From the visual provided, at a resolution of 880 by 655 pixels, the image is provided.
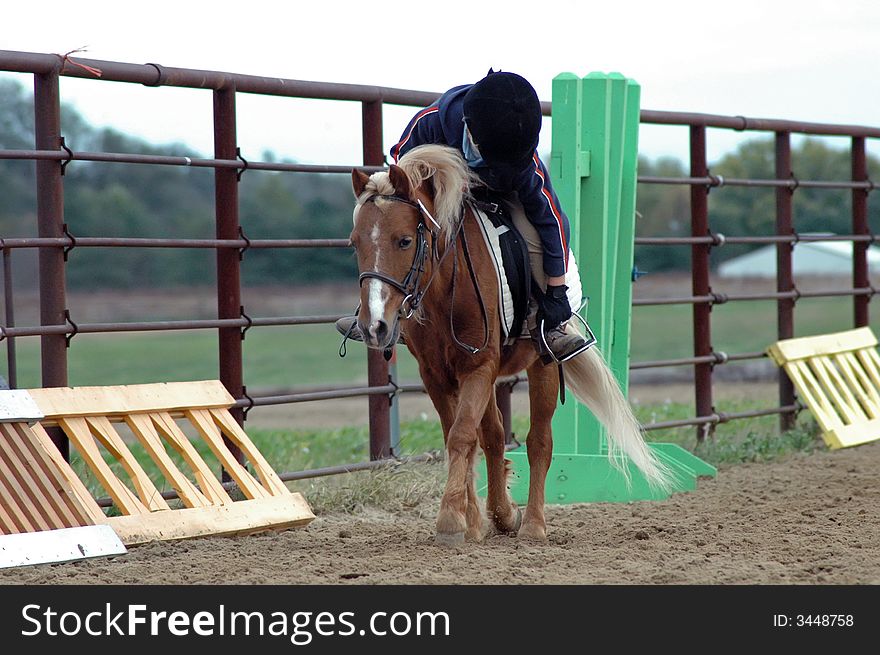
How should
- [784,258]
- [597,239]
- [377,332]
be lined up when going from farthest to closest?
[784,258]
[597,239]
[377,332]

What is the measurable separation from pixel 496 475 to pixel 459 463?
21.1 inches

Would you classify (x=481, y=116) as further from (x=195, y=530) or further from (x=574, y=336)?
(x=195, y=530)

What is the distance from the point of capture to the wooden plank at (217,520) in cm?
365

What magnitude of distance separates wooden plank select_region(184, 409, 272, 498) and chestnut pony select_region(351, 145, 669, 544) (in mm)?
790

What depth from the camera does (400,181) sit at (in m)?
3.36

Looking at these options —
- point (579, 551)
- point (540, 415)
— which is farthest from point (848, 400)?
point (579, 551)

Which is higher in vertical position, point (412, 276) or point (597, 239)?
point (597, 239)

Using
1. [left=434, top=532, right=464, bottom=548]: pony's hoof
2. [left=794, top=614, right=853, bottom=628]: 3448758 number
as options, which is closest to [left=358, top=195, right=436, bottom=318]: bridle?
[left=434, top=532, right=464, bottom=548]: pony's hoof

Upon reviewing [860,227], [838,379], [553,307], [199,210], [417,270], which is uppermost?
[199,210]

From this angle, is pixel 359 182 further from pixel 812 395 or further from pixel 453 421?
pixel 812 395

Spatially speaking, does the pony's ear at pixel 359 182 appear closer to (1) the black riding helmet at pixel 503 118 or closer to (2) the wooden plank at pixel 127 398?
(1) the black riding helmet at pixel 503 118

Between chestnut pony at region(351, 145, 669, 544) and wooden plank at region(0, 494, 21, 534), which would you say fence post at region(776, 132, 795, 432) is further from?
wooden plank at region(0, 494, 21, 534)

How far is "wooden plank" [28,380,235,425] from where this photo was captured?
12.6 feet

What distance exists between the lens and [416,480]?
4938 millimetres
